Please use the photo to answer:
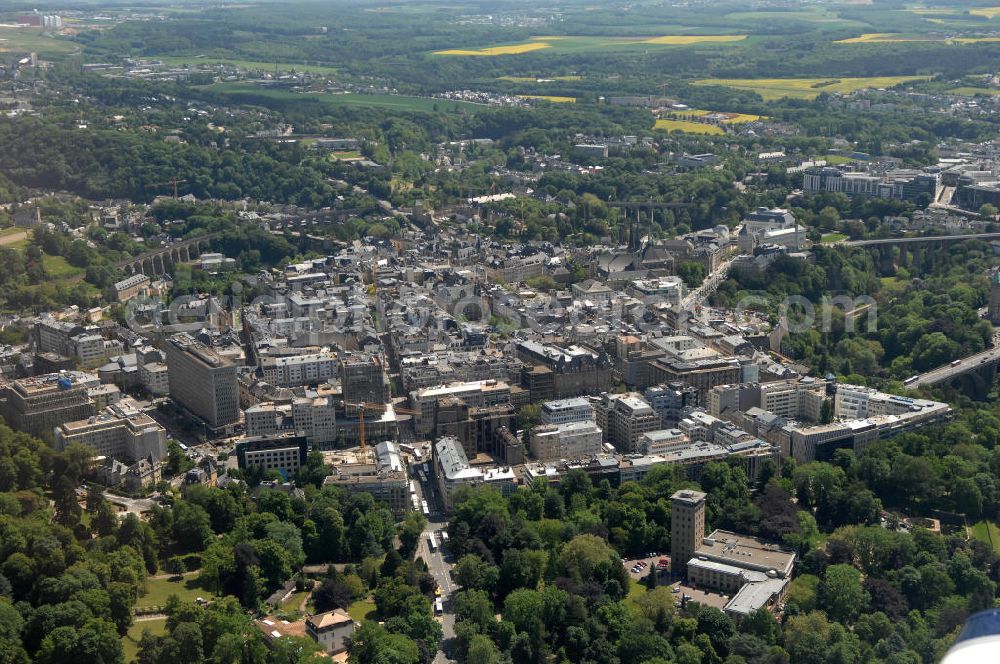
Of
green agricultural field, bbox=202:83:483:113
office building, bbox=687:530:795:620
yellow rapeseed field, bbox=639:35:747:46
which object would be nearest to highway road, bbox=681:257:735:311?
office building, bbox=687:530:795:620

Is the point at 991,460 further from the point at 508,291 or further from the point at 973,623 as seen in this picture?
the point at 973,623

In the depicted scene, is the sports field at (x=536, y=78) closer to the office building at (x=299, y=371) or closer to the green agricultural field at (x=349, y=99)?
the green agricultural field at (x=349, y=99)

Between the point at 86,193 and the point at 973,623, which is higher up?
the point at 973,623

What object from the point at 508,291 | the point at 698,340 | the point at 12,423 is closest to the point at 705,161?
the point at 508,291

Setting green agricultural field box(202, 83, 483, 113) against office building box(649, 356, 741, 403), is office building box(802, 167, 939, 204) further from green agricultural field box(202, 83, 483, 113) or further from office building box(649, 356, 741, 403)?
green agricultural field box(202, 83, 483, 113)

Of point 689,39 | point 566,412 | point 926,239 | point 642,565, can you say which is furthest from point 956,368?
point 689,39
